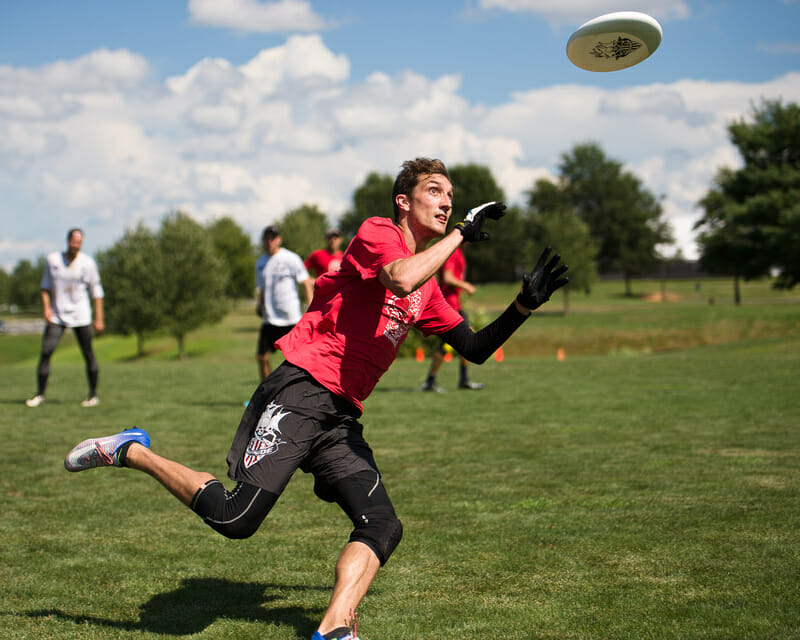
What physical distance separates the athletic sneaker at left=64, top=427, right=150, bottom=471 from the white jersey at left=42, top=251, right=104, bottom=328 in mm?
7773

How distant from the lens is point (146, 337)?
54688 mm

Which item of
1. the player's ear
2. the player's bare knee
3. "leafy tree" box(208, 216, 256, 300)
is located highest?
"leafy tree" box(208, 216, 256, 300)

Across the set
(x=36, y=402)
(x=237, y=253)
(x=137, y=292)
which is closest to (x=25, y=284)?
(x=237, y=253)

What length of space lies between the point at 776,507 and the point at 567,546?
72.6 inches

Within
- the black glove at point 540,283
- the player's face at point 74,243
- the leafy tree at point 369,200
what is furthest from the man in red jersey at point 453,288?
the leafy tree at point 369,200

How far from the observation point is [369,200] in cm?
9350

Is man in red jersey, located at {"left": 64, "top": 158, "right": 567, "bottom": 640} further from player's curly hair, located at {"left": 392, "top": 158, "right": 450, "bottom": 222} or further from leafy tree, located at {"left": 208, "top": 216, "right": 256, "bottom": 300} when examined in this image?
leafy tree, located at {"left": 208, "top": 216, "right": 256, "bottom": 300}

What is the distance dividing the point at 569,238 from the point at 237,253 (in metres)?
46.2

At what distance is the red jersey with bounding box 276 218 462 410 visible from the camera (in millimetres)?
3721

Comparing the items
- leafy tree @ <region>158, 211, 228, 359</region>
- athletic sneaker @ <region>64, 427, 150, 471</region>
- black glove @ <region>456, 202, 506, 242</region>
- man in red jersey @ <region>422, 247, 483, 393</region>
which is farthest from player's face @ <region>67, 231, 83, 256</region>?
leafy tree @ <region>158, 211, 228, 359</region>

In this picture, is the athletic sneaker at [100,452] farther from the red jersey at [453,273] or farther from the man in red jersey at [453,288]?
the red jersey at [453,273]

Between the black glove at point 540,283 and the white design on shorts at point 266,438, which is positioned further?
the black glove at point 540,283

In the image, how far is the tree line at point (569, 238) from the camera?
45938 millimetres

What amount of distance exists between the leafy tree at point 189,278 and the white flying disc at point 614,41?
49.7m
